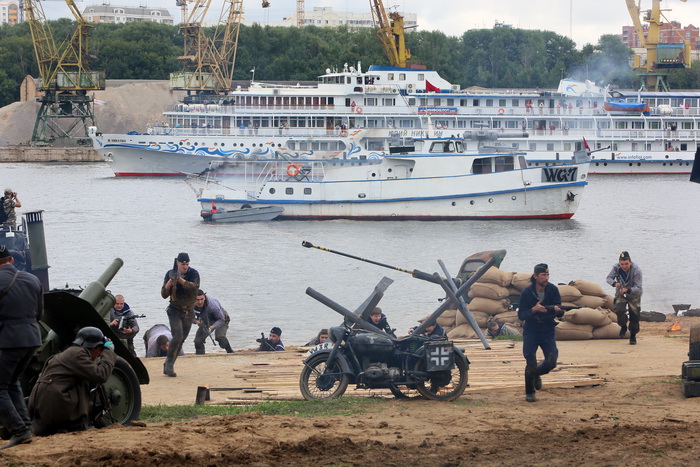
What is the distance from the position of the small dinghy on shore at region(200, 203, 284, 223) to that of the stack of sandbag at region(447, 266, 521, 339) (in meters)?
26.4

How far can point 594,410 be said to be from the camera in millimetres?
9562

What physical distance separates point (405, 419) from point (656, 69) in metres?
96.0

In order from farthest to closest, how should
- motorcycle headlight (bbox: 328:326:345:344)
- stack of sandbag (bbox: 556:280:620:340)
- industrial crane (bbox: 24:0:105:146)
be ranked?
industrial crane (bbox: 24:0:105:146) < stack of sandbag (bbox: 556:280:620:340) < motorcycle headlight (bbox: 328:326:345:344)

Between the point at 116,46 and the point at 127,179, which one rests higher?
the point at 116,46

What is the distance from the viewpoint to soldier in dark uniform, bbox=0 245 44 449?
7812mm

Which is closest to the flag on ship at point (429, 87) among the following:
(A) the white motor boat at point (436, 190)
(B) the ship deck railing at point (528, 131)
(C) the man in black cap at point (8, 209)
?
(B) the ship deck railing at point (528, 131)

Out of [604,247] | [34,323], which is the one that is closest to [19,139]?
[604,247]

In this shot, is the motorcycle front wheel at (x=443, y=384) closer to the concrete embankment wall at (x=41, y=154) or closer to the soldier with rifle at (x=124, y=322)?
the soldier with rifle at (x=124, y=322)

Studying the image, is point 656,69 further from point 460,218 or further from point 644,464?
point 644,464

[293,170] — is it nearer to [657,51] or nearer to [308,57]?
[657,51]

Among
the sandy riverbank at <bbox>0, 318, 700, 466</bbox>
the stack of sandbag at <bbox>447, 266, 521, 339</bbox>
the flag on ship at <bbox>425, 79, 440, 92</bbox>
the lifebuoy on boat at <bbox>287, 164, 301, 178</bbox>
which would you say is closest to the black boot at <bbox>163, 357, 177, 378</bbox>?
the sandy riverbank at <bbox>0, 318, 700, 466</bbox>

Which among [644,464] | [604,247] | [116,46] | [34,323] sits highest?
[116,46]

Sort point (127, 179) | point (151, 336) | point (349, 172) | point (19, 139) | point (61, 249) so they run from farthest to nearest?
point (19, 139), point (127, 179), point (349, 172), point (61, 249), point (151, 336)

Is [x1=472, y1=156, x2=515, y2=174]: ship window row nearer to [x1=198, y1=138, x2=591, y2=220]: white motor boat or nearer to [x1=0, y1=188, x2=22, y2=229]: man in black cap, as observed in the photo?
[x1=198, y1=138, x2=591, y2=220]: white motor boat
